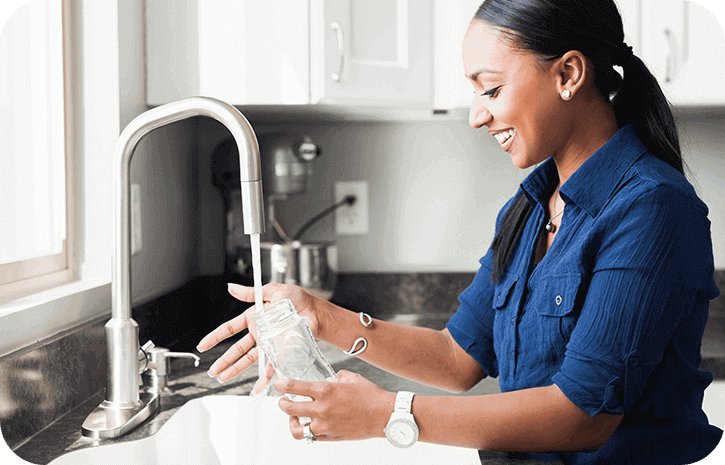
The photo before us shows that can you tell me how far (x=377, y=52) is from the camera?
1.46 m

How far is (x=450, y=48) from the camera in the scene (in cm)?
150

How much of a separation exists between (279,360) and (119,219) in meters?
0.31

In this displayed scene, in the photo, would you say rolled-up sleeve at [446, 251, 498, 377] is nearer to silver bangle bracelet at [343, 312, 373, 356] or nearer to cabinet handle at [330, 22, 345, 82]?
silver bangle bracelet at [343, 312, 373, 356]

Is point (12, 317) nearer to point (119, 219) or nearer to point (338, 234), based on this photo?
point (119, 219)

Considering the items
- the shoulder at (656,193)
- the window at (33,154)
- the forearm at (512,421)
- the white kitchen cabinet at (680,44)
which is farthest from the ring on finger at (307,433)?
the white kitchen cabinet at (680,44)

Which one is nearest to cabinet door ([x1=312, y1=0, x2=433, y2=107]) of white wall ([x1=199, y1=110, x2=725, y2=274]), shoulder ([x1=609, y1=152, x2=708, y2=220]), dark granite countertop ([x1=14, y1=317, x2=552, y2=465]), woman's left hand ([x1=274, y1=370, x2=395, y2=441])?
white wall ([x1=199, y1=110, x2=725, y2=274])

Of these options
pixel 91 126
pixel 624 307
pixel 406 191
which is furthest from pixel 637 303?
pixel 406 191

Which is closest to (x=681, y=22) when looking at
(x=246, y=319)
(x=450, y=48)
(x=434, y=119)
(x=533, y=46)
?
(x=450, y=48)

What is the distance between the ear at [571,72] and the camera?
87 centimetres

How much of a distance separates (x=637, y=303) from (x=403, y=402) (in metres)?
0.29

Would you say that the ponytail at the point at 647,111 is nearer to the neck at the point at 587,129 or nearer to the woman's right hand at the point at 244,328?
the neck at the point at 587,129

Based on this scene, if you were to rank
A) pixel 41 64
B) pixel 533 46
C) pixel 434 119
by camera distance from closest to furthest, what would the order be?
1. pixel 533 46
2. pixel 41 64
3. pixel 434 119

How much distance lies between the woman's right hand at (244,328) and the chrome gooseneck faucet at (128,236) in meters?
0.12

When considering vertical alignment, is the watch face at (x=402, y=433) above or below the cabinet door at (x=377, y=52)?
below
